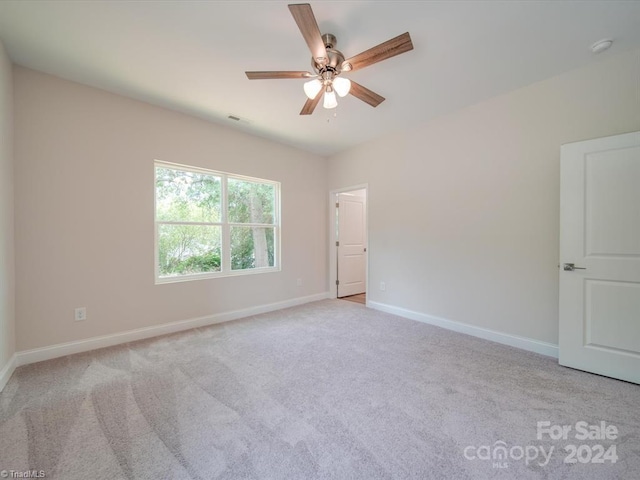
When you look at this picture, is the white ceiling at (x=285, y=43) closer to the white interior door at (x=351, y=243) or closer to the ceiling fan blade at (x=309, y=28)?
the ceiling fan blade at (x=309, y=28)

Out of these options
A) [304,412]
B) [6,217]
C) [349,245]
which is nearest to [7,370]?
[6,217]

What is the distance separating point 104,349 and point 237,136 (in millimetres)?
3032

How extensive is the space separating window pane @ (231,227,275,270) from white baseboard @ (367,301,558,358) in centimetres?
205

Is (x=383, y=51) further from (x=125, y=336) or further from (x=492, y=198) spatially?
(x=125, y=336)

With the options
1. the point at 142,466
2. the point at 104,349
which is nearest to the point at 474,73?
the point at 142,466

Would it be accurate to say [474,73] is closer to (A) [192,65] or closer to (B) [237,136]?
(A) [192,65]

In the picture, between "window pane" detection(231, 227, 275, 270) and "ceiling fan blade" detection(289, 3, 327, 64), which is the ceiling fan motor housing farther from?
"window pane" detection(231, 227, 275, 270)

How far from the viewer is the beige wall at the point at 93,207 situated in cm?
238

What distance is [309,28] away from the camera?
156cm

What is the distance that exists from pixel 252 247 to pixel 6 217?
2456mm

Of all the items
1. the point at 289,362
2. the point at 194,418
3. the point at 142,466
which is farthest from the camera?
the point at 289,362

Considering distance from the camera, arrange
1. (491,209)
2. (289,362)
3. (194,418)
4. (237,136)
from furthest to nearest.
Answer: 1. (237,136)
2. (491,209)
3. (289,362)
4. (194,418)

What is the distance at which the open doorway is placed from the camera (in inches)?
196

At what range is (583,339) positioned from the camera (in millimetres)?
2240
